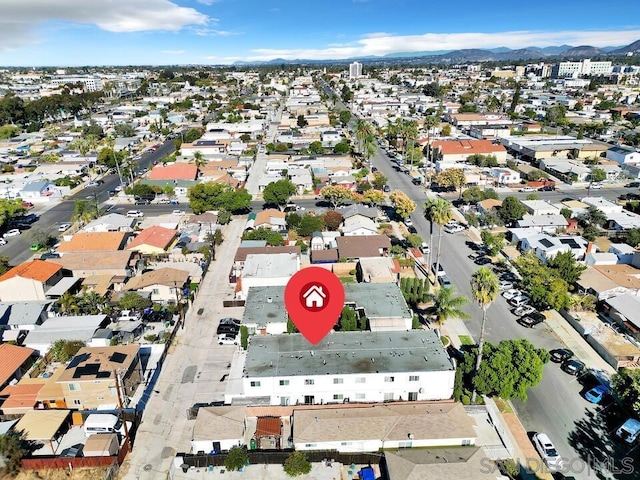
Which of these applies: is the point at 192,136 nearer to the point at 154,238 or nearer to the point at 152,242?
the point at 154,238

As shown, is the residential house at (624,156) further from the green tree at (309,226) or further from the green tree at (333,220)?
the green tree at (309,226)

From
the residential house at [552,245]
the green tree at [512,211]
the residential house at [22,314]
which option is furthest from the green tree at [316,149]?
the residential house at [22,314]

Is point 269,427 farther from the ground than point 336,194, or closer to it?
closer to it

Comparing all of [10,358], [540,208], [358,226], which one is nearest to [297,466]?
[10,358]

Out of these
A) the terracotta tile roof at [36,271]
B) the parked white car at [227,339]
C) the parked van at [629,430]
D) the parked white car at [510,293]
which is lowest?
the parked white car at [510,293]

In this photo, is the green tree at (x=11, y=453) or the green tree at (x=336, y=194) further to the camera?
the green tree at (x=336, y=194)

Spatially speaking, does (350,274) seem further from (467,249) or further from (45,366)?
(45,366)
